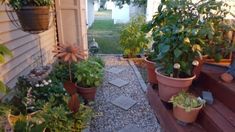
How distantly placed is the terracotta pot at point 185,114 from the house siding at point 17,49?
173 cm

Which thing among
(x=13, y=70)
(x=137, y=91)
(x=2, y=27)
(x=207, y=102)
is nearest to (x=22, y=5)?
(x=2, y=27)

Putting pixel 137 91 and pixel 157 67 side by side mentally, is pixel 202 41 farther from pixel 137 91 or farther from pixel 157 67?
pixel 137 91

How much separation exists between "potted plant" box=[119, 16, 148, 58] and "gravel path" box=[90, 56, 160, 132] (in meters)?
1.39

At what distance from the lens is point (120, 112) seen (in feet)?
9.66

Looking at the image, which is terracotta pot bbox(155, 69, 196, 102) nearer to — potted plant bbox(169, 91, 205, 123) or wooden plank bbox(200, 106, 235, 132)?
potted plant bbox(169, 91, 205, 123)

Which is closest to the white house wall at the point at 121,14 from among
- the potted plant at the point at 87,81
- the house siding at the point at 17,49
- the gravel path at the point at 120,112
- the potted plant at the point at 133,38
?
the potted plant at the point at 133,38

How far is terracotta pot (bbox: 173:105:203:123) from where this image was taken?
1700 mm

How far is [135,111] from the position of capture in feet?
9.70

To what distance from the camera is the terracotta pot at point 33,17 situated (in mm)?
1795

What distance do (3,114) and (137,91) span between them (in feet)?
7.59

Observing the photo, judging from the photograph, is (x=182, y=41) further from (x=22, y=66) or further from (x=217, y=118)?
(x=22, y=66)

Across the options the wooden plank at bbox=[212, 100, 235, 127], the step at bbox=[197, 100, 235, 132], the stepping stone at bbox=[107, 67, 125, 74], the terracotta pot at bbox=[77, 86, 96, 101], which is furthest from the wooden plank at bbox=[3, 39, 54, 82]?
the wooden plank at bbox=[212, 100, 235, 127]

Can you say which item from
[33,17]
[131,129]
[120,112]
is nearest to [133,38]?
[120,112]

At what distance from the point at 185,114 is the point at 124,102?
1.57 meters
